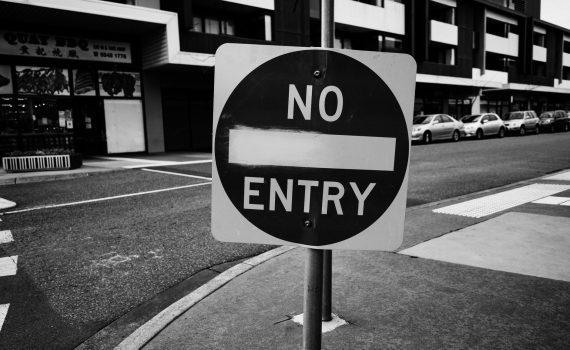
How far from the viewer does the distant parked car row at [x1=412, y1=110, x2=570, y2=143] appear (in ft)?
74.9

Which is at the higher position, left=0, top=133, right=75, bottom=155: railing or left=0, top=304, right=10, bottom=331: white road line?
left=0, top=133, right=75, bottom=155: railing

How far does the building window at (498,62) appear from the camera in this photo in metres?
39.0

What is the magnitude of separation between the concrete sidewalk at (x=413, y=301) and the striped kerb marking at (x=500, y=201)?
1.35m

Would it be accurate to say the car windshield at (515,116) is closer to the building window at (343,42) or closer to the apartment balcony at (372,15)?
the apartment balcony at (372,15)

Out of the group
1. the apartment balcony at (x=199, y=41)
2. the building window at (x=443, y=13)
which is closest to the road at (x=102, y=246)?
the apartment balcony at (x=199, y=41)

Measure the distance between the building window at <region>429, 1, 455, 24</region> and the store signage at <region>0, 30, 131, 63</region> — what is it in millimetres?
23901

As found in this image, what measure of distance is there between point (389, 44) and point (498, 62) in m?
17.5

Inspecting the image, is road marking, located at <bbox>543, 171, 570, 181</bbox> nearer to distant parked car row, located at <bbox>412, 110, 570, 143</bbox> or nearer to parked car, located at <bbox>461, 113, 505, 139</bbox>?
distant parked car row, located at <bbox>412, 110, 570, 143</bbox>

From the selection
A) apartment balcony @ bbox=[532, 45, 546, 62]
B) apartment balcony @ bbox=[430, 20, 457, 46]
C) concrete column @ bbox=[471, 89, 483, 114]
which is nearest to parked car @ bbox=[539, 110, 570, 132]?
concrete column @ bbox=[471, 89, 483, 114]

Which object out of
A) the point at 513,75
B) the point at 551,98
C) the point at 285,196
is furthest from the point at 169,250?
the point at 551,98

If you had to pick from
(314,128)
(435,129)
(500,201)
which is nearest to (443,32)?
(435,129)

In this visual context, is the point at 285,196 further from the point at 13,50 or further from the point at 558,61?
the point at 558,61

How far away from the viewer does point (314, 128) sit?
1.45 meters

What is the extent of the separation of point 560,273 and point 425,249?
1.18m
